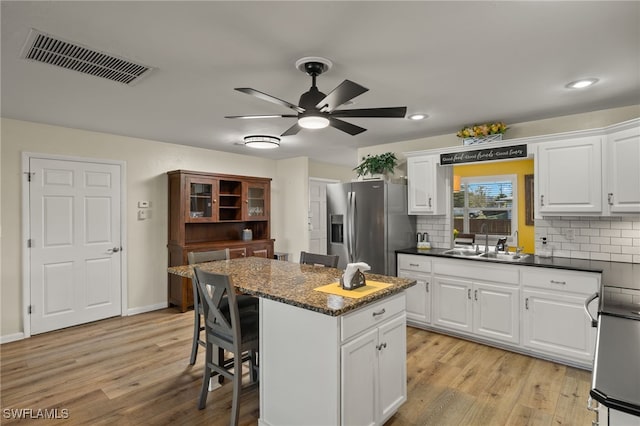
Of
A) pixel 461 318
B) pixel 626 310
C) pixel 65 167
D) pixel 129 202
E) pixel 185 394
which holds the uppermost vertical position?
pixel 65 167

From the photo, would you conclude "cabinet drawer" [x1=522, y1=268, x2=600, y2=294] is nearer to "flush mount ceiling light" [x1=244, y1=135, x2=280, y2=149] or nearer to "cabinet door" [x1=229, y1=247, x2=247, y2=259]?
"flush mount ceiling light" [x1=244, y1=135, x2=280, y2=149]

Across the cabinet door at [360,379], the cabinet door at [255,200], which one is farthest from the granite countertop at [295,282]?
the cabinet door at [255,200]

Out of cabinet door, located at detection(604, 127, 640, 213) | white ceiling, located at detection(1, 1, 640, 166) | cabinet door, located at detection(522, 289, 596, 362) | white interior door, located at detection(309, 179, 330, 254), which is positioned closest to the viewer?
white ceiling, located at detection(1, 1, 640, 166)

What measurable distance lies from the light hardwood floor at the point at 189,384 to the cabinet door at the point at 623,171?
1.46 meters

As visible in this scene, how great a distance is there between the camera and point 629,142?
2791 mm

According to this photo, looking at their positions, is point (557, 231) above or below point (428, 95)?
below

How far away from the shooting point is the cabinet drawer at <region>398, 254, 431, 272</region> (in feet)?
12.5

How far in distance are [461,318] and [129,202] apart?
431 cm

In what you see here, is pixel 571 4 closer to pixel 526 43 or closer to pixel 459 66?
pixel 526 43

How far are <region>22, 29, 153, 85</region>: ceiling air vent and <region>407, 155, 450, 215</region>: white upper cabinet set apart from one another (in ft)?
10.1

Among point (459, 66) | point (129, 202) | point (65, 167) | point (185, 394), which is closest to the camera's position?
point (459, 66)

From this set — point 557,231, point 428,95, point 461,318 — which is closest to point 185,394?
point 461,318

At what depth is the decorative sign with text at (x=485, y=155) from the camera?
3.49 meters

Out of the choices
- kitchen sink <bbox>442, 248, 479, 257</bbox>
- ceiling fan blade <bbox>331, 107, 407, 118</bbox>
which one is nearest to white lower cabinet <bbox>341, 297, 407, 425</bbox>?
ceiling fan blade <bbox>331, 107, 407, 118</bbox>
